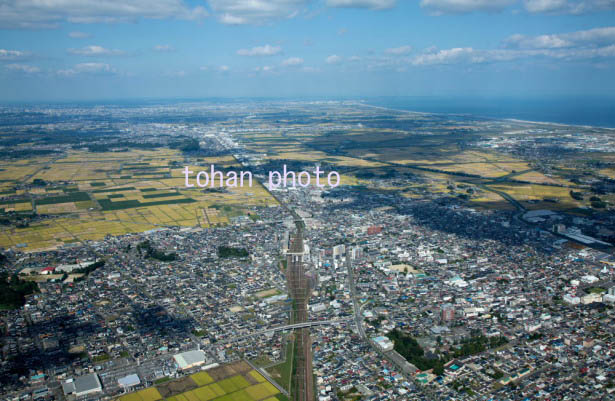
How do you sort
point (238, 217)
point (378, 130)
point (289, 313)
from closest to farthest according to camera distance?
point (289, 313) → point (238, 217) → point (378, 130)

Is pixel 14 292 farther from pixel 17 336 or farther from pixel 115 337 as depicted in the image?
pixel 115 337

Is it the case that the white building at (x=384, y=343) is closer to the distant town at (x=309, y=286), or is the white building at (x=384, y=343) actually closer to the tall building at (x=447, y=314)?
the distant town at (x=309, y=286)

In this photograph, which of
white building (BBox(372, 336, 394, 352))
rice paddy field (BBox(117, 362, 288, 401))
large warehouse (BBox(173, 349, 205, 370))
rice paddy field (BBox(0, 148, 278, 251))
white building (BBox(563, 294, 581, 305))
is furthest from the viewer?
rice paddy field (BBox(0, 148, 278, 251))

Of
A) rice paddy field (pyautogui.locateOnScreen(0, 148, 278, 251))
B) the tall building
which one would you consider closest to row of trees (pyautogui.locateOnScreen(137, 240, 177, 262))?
rice paddy field (pyautogui.locateOnScreen(0, 148, 278, 251))

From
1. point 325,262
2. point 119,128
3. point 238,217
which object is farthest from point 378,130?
point 325,262

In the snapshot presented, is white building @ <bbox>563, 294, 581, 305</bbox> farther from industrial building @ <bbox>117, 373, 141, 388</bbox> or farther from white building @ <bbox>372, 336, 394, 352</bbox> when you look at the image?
industrial building @ <bbox>117, 373, 141, 388</bbox>

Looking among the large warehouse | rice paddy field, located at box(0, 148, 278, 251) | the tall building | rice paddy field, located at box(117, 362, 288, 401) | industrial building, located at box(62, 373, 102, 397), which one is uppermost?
rice paddy field, located at box(0, 148, 278, 251)

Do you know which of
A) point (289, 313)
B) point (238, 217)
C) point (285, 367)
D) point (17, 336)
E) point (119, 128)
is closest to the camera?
point (285, 367)
